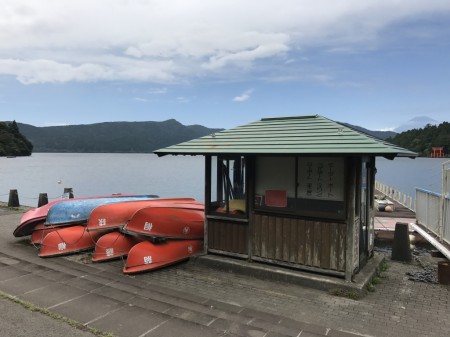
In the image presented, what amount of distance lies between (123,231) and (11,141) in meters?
137

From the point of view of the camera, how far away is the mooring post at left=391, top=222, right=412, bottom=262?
29.3 feet

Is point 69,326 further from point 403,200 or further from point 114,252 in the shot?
point 403,200

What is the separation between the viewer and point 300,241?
732cm

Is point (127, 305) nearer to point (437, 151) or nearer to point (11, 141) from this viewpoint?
point (437, 151)

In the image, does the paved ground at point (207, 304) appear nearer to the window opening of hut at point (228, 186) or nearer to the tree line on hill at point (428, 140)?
the window opening of hut at point (228, 186)

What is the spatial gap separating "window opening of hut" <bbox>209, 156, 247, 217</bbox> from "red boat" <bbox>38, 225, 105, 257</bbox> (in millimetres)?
3504

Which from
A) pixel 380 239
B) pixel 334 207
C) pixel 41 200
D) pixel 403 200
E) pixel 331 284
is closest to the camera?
pixel 331 284

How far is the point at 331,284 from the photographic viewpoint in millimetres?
6781

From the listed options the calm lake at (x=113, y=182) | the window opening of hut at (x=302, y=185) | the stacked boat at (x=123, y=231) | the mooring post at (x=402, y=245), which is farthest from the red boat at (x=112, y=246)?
the calm lake at (x=113, y=182)

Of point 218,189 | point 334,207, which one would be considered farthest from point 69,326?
point 334,207

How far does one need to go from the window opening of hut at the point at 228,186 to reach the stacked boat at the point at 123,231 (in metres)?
1.13

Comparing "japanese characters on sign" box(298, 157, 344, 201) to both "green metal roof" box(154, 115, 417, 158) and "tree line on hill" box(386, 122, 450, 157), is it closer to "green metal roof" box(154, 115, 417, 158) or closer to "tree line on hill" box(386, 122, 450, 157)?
"green metal roof" box(154, 115, 417, 158)

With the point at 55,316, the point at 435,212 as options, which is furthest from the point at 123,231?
the point at 435,212

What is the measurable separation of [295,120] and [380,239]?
21.5 ft
